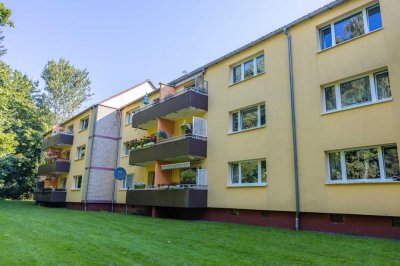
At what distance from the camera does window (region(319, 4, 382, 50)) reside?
41.7ft

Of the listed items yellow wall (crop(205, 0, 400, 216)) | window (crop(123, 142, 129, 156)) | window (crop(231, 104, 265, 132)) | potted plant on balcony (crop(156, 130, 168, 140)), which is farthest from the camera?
window (crop(123, 142, 129, 156))

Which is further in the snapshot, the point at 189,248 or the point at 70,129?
the point at 70,129

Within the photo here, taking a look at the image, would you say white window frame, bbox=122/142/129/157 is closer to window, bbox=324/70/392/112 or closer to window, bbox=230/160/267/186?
window, bbox=230/160/267/186

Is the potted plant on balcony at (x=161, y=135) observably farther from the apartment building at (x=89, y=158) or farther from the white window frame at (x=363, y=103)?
the white window frame at (x=363, y=103)

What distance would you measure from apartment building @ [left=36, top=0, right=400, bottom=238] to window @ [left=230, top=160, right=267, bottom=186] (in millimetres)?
56

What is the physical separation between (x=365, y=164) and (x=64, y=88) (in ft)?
163

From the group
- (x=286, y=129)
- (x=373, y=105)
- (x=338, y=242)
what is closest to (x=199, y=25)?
(x=286, y=129)

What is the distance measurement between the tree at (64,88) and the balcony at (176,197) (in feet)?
117

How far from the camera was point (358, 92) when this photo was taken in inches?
498

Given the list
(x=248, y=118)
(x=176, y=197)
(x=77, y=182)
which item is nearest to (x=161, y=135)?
(x=176, y=197)

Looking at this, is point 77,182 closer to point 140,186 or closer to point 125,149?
point 125,149

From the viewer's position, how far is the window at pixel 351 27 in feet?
41.7

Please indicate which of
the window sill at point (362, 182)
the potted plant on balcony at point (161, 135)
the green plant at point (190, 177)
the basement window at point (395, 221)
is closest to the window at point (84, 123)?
the potted plant on balcony at point (161, 135)

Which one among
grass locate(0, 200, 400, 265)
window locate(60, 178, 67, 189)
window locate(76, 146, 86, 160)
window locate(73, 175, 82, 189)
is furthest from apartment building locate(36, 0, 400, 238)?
window locate(60, 178, 67, 189)
